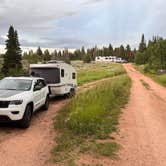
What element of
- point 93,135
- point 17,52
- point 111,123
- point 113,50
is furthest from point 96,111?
point 113,50

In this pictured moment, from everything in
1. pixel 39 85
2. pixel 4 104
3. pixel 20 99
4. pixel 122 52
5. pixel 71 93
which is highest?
pixel 122 52

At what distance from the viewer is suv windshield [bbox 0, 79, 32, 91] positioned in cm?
1206

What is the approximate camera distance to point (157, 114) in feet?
45.5

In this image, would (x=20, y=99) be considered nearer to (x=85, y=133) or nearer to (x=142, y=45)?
(x=85, y=133)

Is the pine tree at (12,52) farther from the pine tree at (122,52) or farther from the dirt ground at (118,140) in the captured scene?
the pine tree at (122,52)

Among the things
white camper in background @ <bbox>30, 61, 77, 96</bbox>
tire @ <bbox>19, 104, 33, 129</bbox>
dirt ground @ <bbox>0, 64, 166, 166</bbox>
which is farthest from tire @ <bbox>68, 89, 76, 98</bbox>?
tire @ <bbox>19, 104, 33, 129</bbox>

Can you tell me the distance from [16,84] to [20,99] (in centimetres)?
217

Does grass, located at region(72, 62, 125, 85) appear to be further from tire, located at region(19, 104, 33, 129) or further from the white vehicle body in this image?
tire, located at region(19, 104, 33, 129)

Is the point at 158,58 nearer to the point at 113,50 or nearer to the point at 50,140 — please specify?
the point at 50,140

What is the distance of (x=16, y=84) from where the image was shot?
12.5m

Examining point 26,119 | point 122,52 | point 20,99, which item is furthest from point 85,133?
point 122,52

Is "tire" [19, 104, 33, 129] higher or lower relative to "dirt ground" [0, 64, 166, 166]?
higher

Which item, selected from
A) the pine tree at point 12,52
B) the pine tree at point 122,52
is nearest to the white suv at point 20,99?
the pine tree at point 12,52

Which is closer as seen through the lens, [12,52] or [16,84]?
[16,84]
